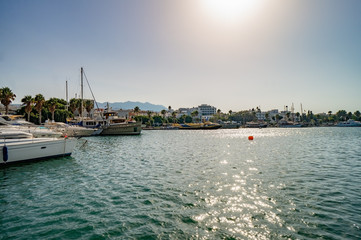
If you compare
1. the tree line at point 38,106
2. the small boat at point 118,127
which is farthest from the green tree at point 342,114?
the tree line at point 38,106

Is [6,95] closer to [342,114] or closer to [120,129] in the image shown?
[120,129]

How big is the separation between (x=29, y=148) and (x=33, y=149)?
323 mm

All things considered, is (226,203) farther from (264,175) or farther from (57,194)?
(57,194)

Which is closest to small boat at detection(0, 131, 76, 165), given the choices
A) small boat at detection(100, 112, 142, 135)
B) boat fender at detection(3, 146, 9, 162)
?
boat fender at detection(3, 146, 9, 162)

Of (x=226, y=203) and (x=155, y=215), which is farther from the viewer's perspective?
(x=226, y=203)

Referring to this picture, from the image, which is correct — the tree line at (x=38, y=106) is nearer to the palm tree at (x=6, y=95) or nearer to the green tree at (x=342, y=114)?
the palm tree at (x=6, y=95)

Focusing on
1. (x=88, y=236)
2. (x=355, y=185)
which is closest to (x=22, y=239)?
(x=88, y=236)

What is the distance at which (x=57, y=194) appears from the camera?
387 inches

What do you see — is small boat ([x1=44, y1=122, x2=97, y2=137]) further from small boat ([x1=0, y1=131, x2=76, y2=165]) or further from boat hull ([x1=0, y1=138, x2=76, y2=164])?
boat hull ([x1=0, y1=138, x2=76, y2=164])

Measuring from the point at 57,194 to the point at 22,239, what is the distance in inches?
163

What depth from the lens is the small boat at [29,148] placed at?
619 inches

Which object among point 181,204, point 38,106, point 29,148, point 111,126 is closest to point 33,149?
point 29,148

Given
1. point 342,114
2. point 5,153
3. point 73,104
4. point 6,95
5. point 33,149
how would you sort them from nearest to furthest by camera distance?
1. point 5,153
2. point 33,149
3. point 6,95
4. point 73,104
5. point 342,114

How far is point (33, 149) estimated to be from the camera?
17.0m
